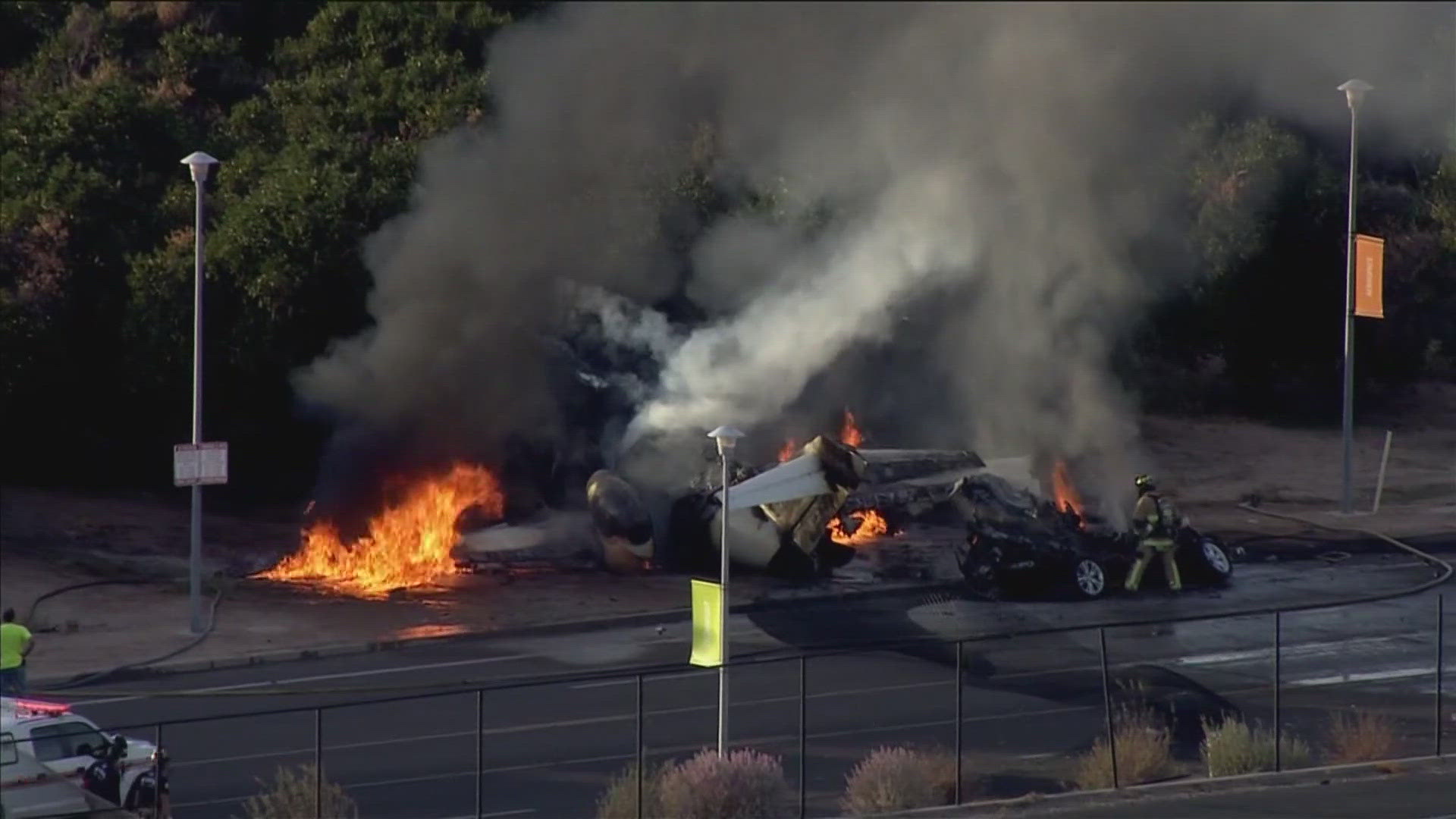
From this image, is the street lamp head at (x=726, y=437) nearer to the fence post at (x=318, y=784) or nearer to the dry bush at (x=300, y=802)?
the fence post at (x=318, y=784)

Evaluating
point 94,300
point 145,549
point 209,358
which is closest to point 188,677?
point 145,549

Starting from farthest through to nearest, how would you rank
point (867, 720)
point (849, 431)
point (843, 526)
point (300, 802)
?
1. point (849, 431)
2. point (843, 526)
3. point (867, 720)
4. point (300, 802)

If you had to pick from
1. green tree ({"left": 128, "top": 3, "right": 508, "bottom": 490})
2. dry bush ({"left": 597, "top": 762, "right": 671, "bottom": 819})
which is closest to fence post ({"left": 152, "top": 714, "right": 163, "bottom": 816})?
dry bush ({"left": 597, "top": 762, "right": 671, "bottom": 819})

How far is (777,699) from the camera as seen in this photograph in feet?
74.8

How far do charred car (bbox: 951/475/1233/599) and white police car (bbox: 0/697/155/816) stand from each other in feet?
45.9

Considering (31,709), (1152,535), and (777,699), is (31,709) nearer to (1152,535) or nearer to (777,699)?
(777,699)

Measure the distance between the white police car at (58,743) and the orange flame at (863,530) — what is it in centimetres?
1563

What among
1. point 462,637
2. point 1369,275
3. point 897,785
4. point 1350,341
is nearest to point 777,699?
point 897,785

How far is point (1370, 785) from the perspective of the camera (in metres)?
18.5

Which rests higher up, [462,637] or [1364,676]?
[462,637]

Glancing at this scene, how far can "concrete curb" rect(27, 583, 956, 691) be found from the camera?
2566cm

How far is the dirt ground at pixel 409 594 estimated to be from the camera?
91.6ft

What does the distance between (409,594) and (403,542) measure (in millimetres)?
1940

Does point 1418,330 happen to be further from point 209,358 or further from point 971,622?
point 209,358
